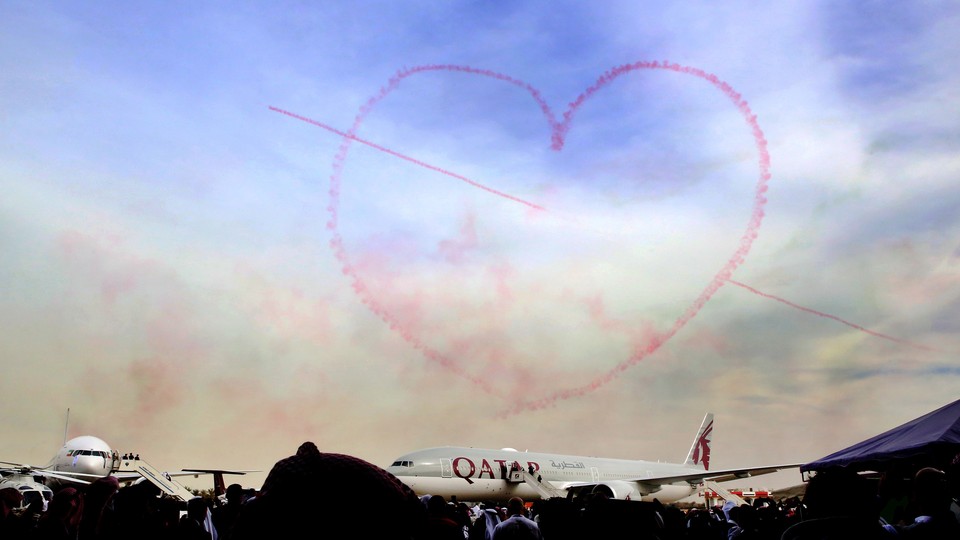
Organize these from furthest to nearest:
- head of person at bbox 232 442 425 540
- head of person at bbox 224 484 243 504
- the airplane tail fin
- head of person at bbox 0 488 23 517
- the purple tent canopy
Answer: the airplane tail fin → the purple tent canopy → head of person at bbox 224 484 243 504 → head of person at bbox 0 488 23 517 → head of person at bbox 232 442 425 540

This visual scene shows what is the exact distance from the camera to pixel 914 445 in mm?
13500

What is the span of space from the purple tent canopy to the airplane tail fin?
195ft

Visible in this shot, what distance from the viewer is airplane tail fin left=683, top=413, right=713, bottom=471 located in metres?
73.3

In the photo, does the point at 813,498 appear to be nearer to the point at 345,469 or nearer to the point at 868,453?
the point at 345,469

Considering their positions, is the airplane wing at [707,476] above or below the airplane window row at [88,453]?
below

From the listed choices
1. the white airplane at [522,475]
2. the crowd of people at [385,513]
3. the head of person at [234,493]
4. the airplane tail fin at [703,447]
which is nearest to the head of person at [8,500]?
the crowd of people at [385,513]

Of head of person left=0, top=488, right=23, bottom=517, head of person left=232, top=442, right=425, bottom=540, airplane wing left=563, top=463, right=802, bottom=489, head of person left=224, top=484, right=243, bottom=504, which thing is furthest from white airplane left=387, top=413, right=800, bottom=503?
head of person left=232, top=442, right=425, bottom=540

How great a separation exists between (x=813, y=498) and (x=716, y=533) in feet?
30.2

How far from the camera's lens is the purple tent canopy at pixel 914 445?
1328cm

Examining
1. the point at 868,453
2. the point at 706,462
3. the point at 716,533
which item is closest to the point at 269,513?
the point at 716,533

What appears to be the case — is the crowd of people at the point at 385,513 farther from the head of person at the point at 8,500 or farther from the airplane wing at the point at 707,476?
the airplane wing at the point at 707,476

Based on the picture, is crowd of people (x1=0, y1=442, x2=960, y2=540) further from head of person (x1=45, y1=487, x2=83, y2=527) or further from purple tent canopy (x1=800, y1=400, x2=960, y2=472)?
purple tent canopy (x1=800, y1=400, x2=960, y2=472)

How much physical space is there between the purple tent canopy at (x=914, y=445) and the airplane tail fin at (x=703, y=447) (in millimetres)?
59580

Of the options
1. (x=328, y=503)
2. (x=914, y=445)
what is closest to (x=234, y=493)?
(x=328, y=503)
